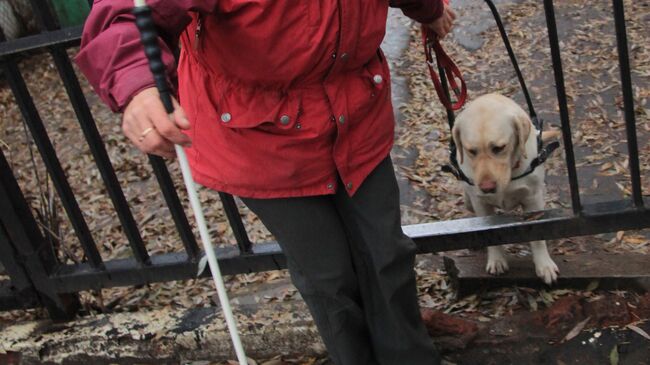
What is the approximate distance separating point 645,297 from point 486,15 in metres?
5.33

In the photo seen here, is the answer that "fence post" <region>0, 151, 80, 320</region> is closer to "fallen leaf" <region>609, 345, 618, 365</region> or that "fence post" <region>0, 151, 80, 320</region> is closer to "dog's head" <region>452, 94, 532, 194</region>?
"dog's head" <region>452, 94, 532, 194</region>

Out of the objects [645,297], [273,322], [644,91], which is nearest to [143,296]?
[273,322]

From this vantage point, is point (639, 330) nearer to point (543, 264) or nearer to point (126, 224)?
point (543, 264)

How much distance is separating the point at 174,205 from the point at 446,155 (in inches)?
96.7

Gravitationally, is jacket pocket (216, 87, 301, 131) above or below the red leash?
above

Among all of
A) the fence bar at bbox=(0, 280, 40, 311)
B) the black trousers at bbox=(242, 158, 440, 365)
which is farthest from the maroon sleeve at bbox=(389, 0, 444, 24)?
the fence bar at bbox=(0, 280, 40, 311)

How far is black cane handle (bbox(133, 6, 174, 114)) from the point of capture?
169 centimetres

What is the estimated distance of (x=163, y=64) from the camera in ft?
5.67

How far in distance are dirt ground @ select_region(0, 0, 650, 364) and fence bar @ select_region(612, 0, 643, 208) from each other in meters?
0.56

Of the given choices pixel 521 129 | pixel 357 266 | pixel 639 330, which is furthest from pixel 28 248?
pixel 639 330

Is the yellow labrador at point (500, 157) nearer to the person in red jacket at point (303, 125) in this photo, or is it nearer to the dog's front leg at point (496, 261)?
the dog's front leg at point (496, 261)

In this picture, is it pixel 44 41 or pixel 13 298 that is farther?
pixel 13 298

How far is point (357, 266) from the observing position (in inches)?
102

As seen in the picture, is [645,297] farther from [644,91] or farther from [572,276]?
[644,91]
